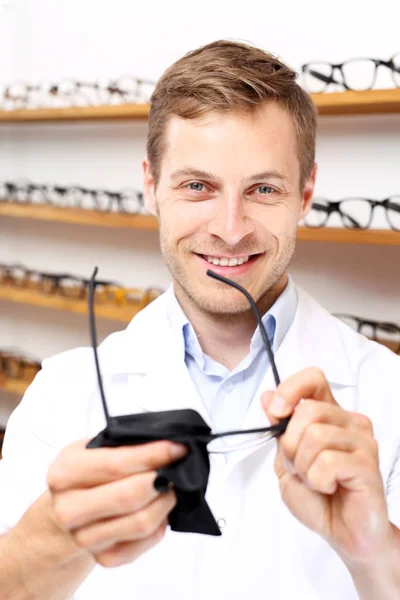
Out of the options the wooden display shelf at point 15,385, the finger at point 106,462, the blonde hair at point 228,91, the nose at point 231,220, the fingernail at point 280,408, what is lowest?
the wooden display shelf at point 15,385

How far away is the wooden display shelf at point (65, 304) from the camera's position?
7.15 feet

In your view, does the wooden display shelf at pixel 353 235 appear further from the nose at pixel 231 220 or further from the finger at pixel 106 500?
the finger at pixel 106 500

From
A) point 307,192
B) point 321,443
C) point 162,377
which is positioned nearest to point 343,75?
point 307,192

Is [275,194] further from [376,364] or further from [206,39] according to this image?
[206,39]

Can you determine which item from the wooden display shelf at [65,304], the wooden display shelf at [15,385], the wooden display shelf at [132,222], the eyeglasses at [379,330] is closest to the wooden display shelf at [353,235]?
the wooden display shelf at [132,222]

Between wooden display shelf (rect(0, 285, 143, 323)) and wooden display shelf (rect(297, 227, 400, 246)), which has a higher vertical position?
wooden display shelf (rect(297, 227, 400, 246))

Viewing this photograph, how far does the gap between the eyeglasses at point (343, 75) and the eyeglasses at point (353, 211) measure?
0.30 metres

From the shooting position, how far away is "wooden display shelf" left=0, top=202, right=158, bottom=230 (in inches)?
83.6

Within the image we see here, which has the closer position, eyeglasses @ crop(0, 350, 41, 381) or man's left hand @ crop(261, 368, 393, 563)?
man's left hand @ crop(261, 368, 393, 563)

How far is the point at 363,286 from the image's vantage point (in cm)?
196

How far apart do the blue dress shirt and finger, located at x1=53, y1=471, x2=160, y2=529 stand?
461mm

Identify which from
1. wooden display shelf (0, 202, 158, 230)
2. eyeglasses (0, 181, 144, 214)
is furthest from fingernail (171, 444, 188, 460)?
eyeglasses (0, 181, 144, 214)

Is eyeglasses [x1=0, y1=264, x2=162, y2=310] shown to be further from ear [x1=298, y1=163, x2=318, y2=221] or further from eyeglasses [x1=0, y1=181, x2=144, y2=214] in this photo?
ear [x1=298, y1=163, x2=318, y2=221]

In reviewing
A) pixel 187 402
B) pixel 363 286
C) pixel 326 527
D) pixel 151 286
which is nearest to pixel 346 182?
pixel 363 286
